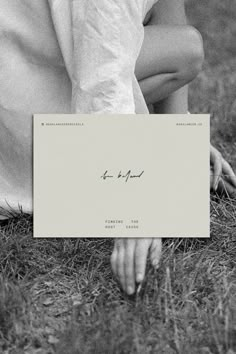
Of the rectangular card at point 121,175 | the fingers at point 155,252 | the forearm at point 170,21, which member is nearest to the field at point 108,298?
the fingers at point 155,252

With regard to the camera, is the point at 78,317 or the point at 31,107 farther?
the point at 31,107

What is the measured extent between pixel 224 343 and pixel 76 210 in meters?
0.39

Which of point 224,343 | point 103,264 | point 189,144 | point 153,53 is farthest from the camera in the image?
point 153,53

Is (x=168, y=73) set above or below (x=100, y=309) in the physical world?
above

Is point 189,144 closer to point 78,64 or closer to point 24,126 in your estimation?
point 78,64

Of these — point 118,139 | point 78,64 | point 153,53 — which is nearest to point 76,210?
point 118,139

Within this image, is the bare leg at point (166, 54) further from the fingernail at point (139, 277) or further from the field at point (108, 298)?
the fingernail at point (139, 277)

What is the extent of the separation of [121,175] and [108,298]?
257 millimetres

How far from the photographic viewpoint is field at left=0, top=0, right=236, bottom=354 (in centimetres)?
167

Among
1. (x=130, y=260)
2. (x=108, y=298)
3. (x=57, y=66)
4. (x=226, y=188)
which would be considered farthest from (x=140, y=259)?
(x=226, y=188)

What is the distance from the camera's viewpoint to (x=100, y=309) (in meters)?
1.76

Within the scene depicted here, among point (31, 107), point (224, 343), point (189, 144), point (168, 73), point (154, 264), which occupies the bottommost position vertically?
point (224, 343)

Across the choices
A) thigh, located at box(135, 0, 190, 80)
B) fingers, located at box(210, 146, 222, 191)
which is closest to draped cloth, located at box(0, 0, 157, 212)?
thigh, located at box(135, 0, 190, 80)

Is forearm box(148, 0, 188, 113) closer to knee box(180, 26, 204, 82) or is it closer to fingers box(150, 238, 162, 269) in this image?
knee box(180, 26, 204, 82)
